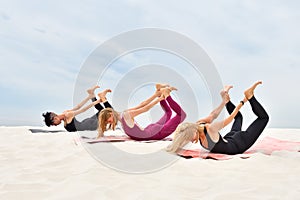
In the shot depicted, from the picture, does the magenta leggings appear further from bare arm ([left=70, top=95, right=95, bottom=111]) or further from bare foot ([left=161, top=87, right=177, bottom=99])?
bare arm ([left=70, top=95, right=95, bottom=111])

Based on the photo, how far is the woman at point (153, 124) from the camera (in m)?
4.93

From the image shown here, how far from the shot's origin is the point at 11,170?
2.66 meters

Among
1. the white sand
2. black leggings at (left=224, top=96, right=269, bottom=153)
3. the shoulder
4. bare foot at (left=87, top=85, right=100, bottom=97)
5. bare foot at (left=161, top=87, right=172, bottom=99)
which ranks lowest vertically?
the white sand

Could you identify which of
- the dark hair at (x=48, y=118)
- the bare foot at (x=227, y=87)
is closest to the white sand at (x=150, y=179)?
the bare foot at (x=227, y=87)

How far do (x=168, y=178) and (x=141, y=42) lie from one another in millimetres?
4232

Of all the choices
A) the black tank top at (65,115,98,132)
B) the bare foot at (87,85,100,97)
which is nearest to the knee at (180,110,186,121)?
the black tank top at (65,115,98,132)

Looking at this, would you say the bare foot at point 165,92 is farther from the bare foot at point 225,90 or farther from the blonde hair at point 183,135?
the blonde hair at point 183,135

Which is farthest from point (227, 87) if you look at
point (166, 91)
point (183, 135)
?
point (183, 135)

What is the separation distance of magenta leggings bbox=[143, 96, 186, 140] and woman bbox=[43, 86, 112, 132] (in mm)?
1359

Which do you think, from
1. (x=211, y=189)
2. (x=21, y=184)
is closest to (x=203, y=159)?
(x=211, y=189)

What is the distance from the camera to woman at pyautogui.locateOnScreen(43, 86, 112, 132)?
623cm

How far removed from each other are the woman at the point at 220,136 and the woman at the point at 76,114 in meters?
2.95

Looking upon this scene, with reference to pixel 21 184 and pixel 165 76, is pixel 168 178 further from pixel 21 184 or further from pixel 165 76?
pixel 165 76

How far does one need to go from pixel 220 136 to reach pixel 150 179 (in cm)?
167
